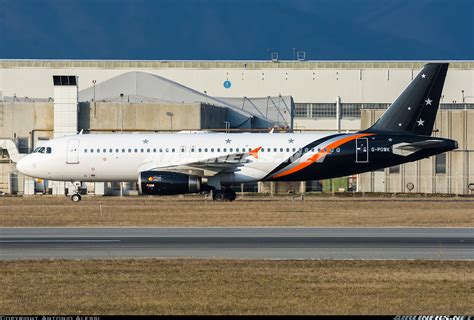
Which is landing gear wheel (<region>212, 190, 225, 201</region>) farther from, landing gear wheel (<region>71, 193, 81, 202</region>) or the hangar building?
the hangar building

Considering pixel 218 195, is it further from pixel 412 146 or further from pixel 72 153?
pixel 412 146

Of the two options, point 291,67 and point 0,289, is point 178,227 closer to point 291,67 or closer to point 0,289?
point 0,289

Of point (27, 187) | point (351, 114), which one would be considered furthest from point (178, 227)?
point (351, 114)

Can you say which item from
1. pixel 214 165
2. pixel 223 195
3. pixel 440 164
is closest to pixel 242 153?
pixel 214 165

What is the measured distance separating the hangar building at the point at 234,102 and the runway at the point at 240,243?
38.1m

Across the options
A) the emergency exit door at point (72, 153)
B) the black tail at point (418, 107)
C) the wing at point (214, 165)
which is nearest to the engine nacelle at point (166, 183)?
the wing at point (214, 165)

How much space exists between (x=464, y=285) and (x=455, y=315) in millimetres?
3863

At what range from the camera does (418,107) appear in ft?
178

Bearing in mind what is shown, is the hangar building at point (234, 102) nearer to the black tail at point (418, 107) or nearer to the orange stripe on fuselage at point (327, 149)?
the black tail at point (418, 107)

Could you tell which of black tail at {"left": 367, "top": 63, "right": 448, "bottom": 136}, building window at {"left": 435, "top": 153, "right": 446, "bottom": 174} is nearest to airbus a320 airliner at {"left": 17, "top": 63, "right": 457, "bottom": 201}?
black tail at {"left": 367, "top": 63, "right": 448, "bottom": 136}

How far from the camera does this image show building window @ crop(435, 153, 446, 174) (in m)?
71.8

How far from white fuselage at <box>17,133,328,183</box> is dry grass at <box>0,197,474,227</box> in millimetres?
2180

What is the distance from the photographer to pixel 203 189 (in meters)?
Answer: 55.6

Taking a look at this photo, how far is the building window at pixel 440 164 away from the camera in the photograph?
2827 inches
